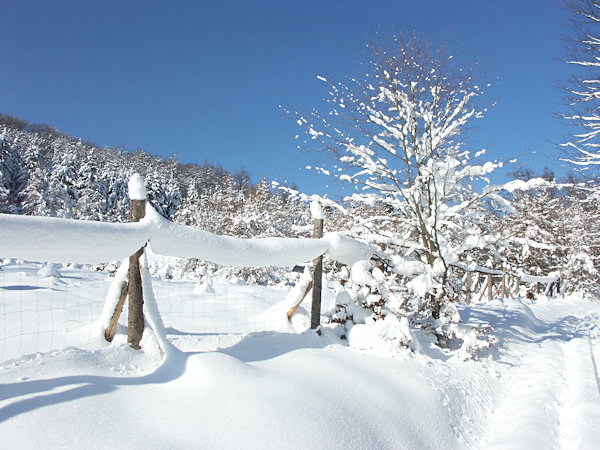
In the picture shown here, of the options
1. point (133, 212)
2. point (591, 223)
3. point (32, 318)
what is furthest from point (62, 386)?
point (591, 223)

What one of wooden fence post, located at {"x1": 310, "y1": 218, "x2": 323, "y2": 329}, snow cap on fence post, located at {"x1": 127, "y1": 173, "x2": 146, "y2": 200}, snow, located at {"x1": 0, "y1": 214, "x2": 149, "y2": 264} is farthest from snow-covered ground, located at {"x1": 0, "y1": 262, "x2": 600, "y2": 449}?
snow cap on fence post, located at {"x1": 127, "y1": 173, "x2": 146, "y2": 200}

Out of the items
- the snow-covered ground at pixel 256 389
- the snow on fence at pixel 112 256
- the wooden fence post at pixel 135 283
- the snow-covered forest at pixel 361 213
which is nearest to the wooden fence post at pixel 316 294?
the snow on fence at pixel 112 256

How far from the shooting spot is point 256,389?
253 centimetres

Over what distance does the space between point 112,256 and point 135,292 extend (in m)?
0.58

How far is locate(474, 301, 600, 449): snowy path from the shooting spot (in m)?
3.04

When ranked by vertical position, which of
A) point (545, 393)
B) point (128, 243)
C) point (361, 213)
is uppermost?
point (361, 213)

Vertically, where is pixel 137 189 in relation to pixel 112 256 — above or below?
above

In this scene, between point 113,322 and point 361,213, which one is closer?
point 113,322

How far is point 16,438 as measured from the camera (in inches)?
66.2

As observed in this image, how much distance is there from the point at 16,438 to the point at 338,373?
2336 mm

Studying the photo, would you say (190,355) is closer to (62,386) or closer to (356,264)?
(62,386)

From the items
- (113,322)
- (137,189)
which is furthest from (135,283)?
(137,189)

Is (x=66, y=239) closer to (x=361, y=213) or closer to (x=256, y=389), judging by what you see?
(x=256, y=389)

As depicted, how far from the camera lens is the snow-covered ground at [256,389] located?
6.53ft
